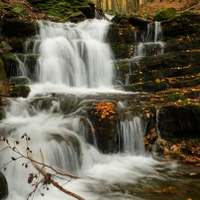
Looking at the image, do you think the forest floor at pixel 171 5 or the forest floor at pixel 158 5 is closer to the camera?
the forest floor at pixel 158 5

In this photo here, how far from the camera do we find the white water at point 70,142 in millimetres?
4508

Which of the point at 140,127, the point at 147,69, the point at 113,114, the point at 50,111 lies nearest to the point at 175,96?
the point at 140,127

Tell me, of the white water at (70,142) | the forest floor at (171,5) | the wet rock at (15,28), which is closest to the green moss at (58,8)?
the wet rock at (15,28)

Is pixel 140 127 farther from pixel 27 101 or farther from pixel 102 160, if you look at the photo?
pixel 27 101

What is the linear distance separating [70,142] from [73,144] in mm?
87

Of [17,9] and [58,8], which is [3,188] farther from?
[58,8]

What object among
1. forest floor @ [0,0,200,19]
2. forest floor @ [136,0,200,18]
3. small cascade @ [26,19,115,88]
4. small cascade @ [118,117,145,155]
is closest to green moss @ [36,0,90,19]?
forest floor @ [0,0,200,19]

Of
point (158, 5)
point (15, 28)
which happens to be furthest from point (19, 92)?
point (158, 5)

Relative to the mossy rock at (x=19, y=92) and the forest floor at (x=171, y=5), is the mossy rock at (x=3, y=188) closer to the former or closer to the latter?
the mossy rock at (x=19, y=92)

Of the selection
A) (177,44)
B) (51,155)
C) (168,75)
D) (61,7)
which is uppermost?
(61,7)

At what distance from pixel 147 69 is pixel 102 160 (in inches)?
222

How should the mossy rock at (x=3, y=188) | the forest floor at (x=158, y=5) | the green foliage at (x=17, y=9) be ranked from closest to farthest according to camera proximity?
the mossy rock at (x=3, y=188), the green foliage at (x=17, y=9), the forest floor at (x=158, y=5)

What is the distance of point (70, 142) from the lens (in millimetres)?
5648

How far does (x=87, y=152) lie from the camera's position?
5.84m
